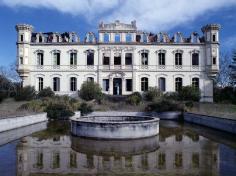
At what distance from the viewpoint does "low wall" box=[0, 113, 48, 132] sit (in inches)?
711

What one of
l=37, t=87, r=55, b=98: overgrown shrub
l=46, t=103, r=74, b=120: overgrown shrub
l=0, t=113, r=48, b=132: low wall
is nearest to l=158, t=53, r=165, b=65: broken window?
l=37, t=87, r=55, b=98: overgrown shrub

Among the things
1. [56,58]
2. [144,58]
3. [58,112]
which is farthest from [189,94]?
[56,58]

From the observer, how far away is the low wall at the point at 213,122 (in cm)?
1768

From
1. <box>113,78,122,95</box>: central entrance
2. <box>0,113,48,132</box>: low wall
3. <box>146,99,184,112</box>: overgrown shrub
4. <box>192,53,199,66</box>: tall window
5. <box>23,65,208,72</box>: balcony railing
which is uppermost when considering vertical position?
<box>192,53,199,66</box>: tall window

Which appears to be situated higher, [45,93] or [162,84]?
[162,84]

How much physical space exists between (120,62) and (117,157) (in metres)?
35.6

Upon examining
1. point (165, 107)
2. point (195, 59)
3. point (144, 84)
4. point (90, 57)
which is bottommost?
point (165, 107)

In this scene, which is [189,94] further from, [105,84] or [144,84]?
[105,84]

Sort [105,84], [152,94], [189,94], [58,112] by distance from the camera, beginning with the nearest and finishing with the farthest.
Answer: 1. [58,112]
2. [189,94]
3. [152,94]
4. [105,84]

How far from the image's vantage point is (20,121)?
21031 millimetres

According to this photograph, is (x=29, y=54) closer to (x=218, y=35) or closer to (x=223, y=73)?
(x=218, y=35)

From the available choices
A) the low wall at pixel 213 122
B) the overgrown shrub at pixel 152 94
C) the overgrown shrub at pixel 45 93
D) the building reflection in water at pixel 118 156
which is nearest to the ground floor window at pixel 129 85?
the overgrown shrub at pixel 152 94

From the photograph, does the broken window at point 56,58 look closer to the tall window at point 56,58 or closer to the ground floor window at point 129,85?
the tall window at point 56,58

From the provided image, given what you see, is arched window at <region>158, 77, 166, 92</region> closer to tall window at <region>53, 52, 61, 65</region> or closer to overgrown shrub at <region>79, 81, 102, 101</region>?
overgrown shrub at <region>79, 81, 102, 101</region>
